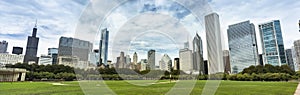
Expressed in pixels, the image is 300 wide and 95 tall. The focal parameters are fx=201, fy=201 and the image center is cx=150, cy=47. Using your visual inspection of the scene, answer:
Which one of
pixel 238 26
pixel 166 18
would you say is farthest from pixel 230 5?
pixel 238 26

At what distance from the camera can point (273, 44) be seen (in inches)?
4496

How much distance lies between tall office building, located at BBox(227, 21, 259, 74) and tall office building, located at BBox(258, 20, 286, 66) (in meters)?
9.65

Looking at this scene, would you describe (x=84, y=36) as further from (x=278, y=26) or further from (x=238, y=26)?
(x=238, y=26)

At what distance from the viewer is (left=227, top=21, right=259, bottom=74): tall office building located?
4996 inches

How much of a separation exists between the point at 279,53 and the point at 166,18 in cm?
12489

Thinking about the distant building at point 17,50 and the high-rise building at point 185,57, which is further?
the distant building at point 17,50

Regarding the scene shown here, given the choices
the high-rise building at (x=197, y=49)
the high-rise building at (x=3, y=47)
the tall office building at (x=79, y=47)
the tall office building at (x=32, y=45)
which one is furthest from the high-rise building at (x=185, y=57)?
the high-rise building at (x=3, y=47)

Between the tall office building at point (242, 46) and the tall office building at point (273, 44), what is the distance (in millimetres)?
9647

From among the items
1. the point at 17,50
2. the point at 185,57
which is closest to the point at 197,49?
the point at 185,57

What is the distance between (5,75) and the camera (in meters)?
44.3

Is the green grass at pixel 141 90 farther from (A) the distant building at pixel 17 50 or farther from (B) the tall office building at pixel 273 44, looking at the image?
(A) the distant building at pixel 17 50

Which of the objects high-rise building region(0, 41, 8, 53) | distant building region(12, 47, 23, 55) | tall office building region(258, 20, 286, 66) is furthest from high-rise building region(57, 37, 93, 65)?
high-rise building region(0, 41, 8, 53)

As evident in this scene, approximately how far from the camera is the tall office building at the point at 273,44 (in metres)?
112

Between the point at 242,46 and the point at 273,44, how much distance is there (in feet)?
66.2
